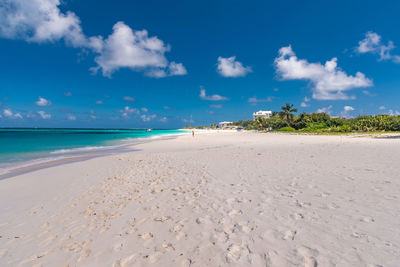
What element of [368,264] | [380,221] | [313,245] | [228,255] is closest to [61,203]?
[228,255]

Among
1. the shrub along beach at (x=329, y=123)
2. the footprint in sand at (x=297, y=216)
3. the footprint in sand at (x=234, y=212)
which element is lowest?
the footprint in sand at (x=234, y=212)

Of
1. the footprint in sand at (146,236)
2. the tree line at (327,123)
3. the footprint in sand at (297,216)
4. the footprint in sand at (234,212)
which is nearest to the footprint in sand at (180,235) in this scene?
the footprint in sand at (146,236)

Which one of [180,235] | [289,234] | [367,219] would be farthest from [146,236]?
[367,219]

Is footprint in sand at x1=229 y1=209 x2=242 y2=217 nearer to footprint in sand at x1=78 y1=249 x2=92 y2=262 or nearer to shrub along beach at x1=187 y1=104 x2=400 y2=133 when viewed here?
footprint in sand at x1=78 y1=249 x2=92 y2=262

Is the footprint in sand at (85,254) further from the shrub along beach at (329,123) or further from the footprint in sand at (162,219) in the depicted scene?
the shrub along beach at (329,123)

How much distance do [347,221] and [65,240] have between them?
5.28m

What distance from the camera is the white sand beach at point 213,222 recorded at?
2.83 metres

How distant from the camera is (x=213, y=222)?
3.81 metres

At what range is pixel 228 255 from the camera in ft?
9.29

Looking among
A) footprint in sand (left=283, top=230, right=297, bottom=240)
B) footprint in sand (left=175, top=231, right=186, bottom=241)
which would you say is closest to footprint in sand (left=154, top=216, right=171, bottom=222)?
footprint in sand (left=175, top=231, right=186, bottom=241)

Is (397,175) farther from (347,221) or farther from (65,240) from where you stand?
(65,240)

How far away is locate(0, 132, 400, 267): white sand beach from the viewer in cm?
283

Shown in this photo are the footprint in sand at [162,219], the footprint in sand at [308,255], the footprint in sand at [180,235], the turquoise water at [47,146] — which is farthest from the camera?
the turquoise water at [47,146]

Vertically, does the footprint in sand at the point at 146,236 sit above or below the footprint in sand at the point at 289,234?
below
